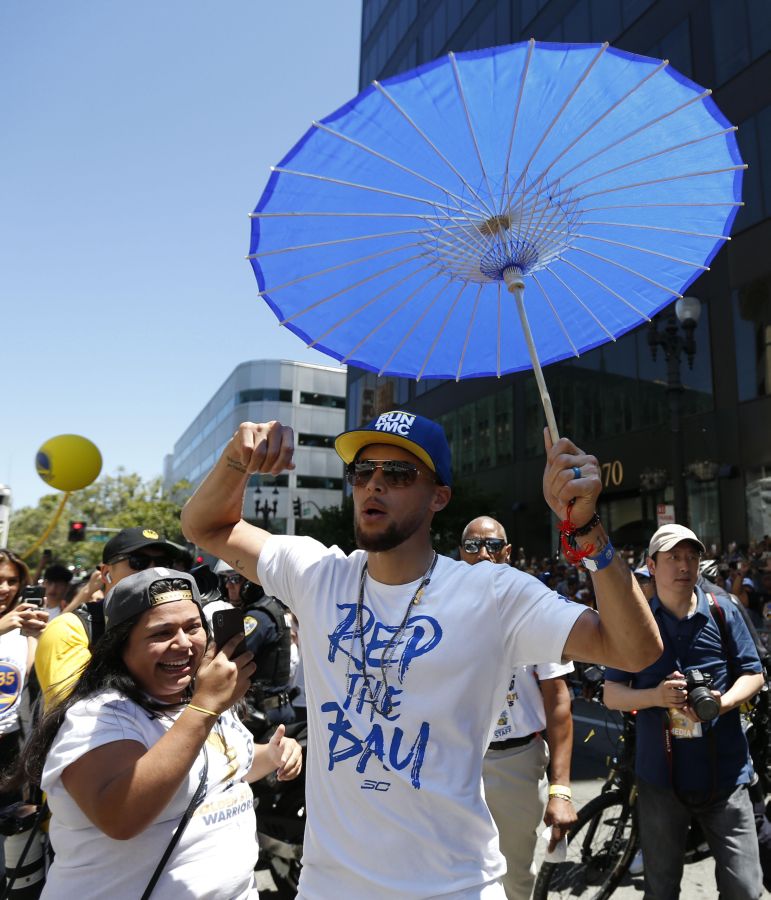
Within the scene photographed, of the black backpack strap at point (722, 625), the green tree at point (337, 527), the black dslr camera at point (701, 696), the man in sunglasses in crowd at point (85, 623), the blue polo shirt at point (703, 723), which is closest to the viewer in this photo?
the man in sunglasses in crowd at point (85, 623)

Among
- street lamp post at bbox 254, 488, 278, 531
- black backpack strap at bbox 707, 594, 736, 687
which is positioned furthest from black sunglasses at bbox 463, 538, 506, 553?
street lamp post at bbox 254, 488, 278, 531

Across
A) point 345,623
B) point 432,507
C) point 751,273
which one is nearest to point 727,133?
point 432,507

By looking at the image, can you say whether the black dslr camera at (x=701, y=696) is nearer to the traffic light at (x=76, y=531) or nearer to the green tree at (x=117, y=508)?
the traffic light at (x=76, y=531)

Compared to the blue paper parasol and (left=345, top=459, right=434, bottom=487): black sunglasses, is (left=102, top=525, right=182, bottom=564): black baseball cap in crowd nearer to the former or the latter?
the blue paper parasol

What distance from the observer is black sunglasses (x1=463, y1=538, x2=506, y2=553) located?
4164 mm

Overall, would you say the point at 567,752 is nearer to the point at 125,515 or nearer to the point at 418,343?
the point at 418,343

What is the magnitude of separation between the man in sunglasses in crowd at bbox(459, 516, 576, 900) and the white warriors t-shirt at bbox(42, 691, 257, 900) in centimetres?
138

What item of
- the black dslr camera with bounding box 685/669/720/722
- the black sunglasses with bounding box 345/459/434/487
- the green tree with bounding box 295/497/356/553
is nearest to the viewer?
the black sunglasses with bounding box 345/459/434/487

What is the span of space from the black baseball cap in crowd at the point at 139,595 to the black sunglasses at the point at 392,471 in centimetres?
75

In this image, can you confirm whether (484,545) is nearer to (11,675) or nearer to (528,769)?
(528,769)

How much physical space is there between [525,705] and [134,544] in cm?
225

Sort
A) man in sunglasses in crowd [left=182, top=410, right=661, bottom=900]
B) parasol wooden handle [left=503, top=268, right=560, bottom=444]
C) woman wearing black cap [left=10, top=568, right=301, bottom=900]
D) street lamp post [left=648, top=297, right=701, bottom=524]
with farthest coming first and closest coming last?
street lamp post [left=648, top=297, right=701, bottom=524], parasol wooden handle [left=503, top=268, right=560, bottom=444], woman wearing black cap [left=10, top=568, right=301, bottom=900], man in sunglasses in crowd [left=182, top=410, right=661, bottom=900]

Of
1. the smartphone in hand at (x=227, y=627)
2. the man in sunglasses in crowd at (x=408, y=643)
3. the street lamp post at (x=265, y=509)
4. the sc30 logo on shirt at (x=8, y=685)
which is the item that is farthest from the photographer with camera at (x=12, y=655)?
the street lamp post at (x=265, y=509)

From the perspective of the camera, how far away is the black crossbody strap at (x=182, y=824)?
196 cm
